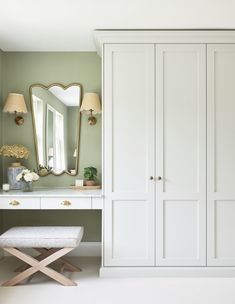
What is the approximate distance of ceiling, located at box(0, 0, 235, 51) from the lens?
285 centimetres

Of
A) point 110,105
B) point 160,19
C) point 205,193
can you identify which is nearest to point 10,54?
point 110,105

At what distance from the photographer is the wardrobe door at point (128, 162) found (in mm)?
3436

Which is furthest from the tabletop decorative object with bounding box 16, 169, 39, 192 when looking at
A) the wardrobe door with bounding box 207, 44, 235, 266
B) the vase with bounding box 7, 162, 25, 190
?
the wardrobe door with bounding box 207, 44, 235, 266

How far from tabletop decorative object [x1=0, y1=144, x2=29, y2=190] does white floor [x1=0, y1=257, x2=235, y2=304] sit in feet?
3.22

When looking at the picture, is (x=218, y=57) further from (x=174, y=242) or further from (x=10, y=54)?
(x=10, y=54)

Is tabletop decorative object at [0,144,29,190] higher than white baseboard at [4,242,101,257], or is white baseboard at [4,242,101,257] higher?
tabletop decorative object at [0,144,29,190]

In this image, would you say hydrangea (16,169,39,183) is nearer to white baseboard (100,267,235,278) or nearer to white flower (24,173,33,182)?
white flower (24,173,33,182)

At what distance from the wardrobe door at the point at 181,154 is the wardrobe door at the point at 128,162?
123mm

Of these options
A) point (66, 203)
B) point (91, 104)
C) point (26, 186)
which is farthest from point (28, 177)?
point (91, 104)

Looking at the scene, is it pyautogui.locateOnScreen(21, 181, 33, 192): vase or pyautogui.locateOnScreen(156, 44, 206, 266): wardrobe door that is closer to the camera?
pyautogui.locateOnScreen(156, 44, 206, 266): wardrobe door

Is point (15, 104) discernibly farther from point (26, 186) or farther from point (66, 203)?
point (66, 203)

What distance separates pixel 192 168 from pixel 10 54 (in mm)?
2510

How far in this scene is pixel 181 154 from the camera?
3430 mm

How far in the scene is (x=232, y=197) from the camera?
135 inches
